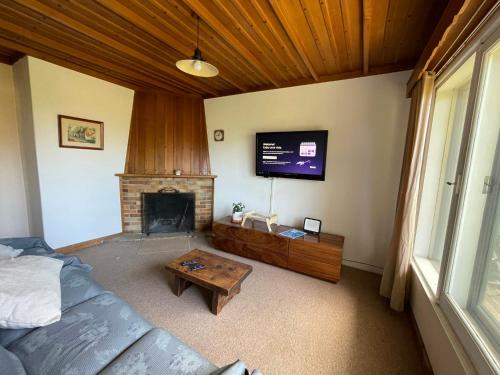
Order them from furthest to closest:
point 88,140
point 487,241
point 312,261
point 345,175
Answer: point 88,140 → point 345,175 → point 312,261 → point 487,241

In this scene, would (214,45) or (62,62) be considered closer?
(214,45)

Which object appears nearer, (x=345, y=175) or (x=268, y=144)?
(x=345, y=175)

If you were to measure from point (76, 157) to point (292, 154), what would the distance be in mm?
2956

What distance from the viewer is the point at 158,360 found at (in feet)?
3.04

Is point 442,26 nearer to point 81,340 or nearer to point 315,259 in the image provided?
point 315,259

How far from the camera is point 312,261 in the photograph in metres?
2.48

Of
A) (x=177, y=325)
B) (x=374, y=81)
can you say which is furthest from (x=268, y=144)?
(x=177, y=325)

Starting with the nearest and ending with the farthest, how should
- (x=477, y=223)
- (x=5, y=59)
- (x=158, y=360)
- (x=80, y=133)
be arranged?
(x=158, y=360) → (x=477, y=223) → (x=5, y=59) → (x=80, y=133)

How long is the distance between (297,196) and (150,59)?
2506 mm

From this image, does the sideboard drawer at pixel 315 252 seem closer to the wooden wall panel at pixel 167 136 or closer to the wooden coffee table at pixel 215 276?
the wooden coffee table at pixel 215 276

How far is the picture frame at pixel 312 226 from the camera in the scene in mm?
2758

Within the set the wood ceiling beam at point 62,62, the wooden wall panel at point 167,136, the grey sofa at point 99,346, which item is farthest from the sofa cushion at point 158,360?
the wood ceiling beam at point 62,62

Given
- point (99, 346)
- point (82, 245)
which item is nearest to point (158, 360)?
Result: point (99, 346)

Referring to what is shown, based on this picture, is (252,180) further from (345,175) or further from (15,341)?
(15,341)
